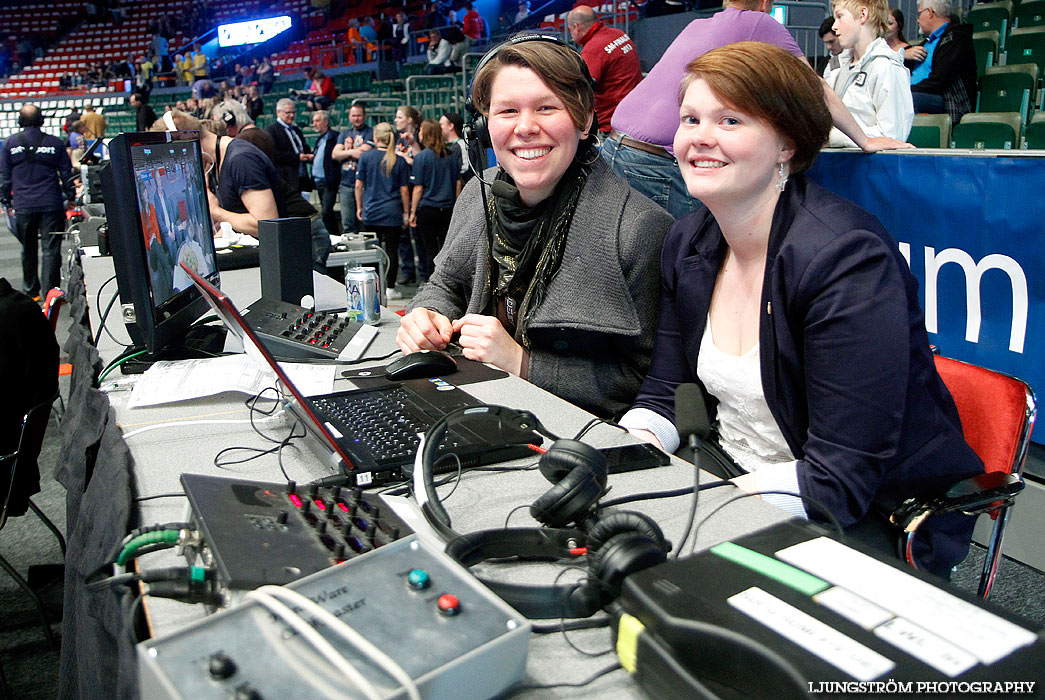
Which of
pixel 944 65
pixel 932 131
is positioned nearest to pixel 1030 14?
pixel 944 65

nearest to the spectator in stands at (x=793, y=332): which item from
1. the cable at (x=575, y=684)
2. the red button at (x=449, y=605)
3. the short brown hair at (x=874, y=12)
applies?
the cable at (x=575, y=684)

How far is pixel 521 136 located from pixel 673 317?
0.48m

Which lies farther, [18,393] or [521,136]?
[18,393]

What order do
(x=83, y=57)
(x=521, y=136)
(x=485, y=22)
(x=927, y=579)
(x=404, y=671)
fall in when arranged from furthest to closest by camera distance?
1. (x=83, y=57)
2. (x=485, y=22)
3. (x=521, y=136)
4. (x=927, y=579)
5. (x=404, y=671)

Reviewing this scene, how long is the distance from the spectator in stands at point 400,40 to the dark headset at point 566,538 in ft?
47.1

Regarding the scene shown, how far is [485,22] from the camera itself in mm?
13758

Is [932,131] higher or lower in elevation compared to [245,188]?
higher

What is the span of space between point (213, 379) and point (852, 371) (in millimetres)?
1096

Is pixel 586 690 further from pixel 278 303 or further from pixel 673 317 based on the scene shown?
pixel 278 303

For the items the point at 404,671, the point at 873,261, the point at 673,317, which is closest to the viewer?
the point at 404,671

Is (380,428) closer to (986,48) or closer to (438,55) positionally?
(986,48)

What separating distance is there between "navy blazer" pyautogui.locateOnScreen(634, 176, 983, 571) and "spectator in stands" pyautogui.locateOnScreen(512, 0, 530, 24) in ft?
40.2

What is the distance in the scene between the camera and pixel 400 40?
14500mm

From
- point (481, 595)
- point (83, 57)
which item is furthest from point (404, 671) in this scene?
point (83, 57)
